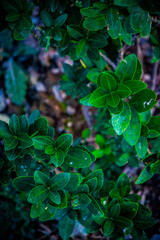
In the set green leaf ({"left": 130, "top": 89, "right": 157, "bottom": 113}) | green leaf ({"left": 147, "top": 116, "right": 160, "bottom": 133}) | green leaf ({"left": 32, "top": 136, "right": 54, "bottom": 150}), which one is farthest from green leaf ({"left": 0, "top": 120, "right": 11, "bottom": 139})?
green leaf ({"left": 147, "top": 116, "right": 160, "bottom": 133})

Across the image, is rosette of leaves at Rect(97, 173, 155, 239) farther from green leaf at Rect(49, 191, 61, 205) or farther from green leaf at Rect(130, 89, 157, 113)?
green leaf at Rect(130, 89, 157, 113)

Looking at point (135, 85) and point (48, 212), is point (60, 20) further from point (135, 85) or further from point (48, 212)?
point (48, 212)

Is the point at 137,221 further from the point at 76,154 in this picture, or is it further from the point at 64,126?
the point at 64,126

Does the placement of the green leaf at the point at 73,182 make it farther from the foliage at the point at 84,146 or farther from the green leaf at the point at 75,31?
the green leaf at the point at 75,31

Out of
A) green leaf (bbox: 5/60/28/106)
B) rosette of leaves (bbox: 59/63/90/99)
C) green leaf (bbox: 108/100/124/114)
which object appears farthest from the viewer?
green leaf (bbox: 5/60/28/106)

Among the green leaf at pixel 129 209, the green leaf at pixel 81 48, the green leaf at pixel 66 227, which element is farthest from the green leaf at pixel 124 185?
the green leaf at pixel 81 48

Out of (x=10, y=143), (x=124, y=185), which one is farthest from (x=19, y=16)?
(x=124, y=185)

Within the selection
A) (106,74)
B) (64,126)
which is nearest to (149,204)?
(64,126)
